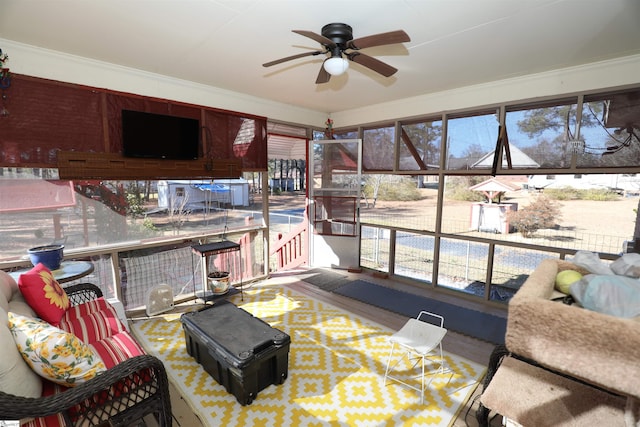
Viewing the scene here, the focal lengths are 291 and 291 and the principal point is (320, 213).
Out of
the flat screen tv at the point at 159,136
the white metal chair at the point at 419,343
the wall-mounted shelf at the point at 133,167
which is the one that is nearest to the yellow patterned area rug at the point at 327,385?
the white metal chair at the point at 419,343

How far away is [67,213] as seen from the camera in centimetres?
287

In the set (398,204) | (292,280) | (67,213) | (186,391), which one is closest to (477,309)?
(398,204)

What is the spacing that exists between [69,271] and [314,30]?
283 cm

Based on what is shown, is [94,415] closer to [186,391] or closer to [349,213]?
[186,391]

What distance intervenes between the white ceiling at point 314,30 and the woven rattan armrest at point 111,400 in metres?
2.20

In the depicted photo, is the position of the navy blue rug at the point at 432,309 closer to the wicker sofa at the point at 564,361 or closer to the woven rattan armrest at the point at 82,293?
the wicker sofa at the point at 564,361

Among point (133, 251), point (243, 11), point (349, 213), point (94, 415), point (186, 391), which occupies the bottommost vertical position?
point (186, 391)

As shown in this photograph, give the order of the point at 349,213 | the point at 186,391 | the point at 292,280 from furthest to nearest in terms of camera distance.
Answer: the point at 349,213, the point at 292,280, the point at 186,391

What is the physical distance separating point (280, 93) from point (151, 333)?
3.17m

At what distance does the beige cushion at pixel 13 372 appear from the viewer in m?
1.22

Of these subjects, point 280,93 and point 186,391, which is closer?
point 186,391

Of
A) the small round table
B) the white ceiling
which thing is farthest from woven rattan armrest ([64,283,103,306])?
the white ceiling

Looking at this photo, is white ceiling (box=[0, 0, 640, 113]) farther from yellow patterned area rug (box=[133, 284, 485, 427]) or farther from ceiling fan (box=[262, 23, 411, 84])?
yellow patterned area rug (box=[133, 284, 485, 427])

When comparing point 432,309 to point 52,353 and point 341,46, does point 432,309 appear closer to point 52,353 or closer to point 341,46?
point 341,46
